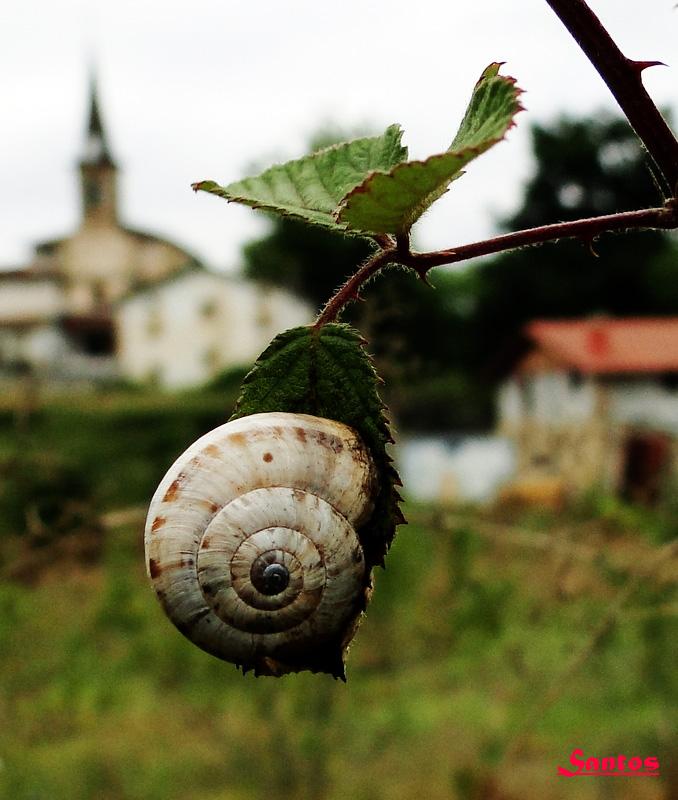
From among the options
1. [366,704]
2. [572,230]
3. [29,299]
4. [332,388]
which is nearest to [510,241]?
[572,230]

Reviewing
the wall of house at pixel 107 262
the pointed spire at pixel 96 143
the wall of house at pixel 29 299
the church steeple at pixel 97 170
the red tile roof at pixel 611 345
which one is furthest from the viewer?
the pointed spire at pixel 96 143

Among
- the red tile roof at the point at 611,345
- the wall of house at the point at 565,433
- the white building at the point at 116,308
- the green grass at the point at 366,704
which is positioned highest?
the white building at the point at 116,308

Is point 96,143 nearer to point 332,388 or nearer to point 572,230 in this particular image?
point 332,388

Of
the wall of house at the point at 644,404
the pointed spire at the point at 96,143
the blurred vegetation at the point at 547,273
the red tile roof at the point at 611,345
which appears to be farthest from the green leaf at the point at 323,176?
the pointed spire at the point at 96,143

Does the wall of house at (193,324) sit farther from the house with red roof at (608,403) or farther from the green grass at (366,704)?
the green grass at (366,704)

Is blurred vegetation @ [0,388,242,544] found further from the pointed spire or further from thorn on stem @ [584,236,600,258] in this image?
the pointed spire

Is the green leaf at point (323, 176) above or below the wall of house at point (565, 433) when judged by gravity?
above
